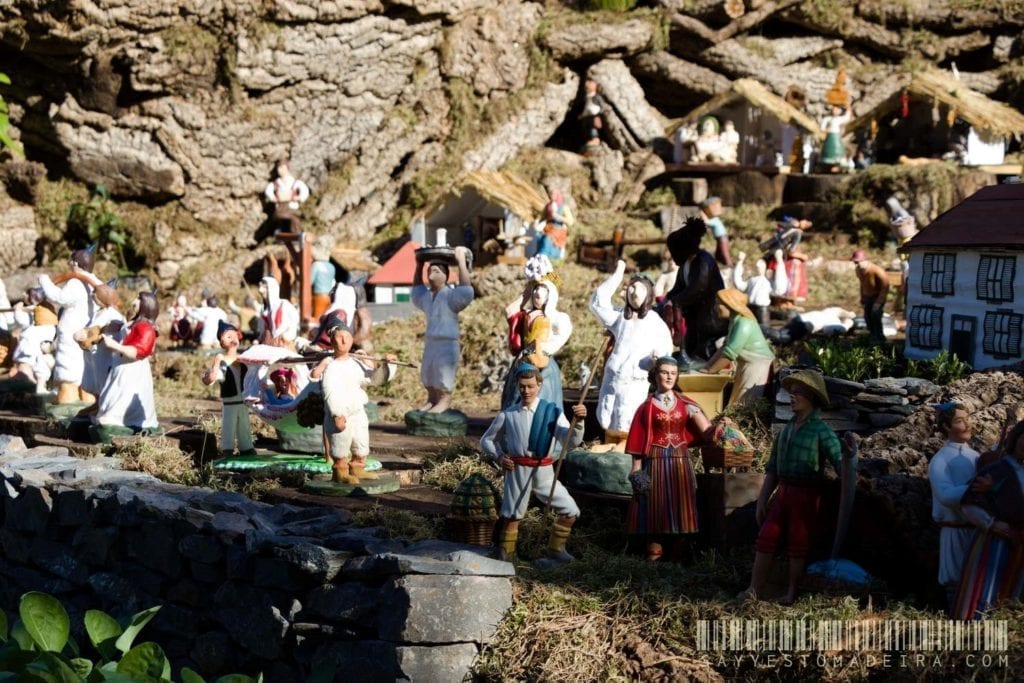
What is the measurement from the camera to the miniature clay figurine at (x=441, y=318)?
9.51 metres

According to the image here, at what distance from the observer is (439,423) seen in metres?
9.74

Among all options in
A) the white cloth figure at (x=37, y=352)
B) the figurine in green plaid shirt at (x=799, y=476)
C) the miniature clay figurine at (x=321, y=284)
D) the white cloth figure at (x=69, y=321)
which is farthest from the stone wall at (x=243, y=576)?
the miniature clay figurine at (x=321, y=284)

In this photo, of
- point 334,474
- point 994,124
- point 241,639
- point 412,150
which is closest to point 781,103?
point 994,124

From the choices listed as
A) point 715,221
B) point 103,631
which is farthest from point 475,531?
point 715,221

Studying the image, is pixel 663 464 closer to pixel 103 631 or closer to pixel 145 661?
pixel 145 661

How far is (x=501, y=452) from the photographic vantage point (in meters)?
6.92

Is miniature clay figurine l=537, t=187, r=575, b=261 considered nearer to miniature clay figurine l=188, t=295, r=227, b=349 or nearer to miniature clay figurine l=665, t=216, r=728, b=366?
miniature clay figurine l=188, t=295, r=227, b=349

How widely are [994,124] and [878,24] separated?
5.46 m

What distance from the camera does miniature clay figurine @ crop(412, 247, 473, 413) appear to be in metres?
9.51

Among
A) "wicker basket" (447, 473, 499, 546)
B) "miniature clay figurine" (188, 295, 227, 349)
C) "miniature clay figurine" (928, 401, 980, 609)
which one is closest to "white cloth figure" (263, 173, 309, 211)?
"miniature clay figurine" (188, 295, 227, 349)

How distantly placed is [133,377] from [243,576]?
127 inches

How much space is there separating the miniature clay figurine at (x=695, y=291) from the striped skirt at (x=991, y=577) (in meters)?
3.76

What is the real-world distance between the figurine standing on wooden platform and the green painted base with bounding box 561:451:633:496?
4.55ft

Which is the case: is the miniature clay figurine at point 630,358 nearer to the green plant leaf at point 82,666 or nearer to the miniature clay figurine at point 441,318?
the miniature clay figurine at point 441,318
